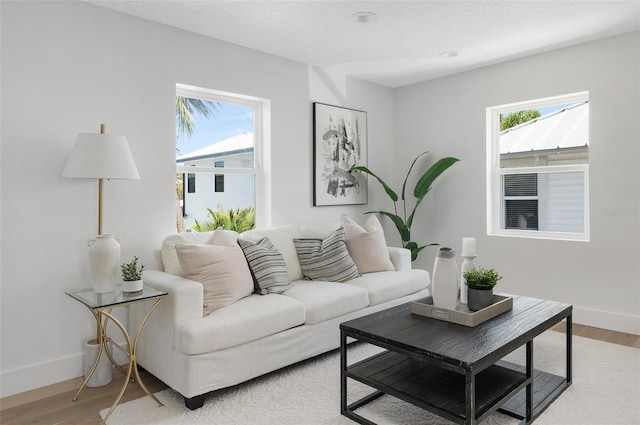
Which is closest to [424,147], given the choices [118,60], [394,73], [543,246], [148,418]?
[394,73]

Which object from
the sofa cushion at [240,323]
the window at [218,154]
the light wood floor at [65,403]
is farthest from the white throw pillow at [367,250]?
the light wood floor at [65,403]

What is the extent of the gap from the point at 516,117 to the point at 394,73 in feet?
4.26

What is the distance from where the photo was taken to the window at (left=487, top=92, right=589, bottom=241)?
3.87 metres

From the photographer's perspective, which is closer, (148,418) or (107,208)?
(148,418)

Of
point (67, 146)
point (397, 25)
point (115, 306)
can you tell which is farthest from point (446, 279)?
point (67, 146)

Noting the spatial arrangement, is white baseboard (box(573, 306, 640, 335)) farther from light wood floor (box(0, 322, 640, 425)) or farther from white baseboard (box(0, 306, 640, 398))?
white baseboard (box(0, 306, 640, 398))

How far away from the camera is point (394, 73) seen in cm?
451

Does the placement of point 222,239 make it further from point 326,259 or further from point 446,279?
point 446,279

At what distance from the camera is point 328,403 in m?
2.36

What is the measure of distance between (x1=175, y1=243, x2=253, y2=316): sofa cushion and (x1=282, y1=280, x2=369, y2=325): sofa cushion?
1.38 feet

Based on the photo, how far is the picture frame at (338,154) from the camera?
4.27m

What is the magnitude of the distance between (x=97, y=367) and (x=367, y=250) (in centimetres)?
214

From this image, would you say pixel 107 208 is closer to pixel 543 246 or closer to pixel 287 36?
pixel 287 36

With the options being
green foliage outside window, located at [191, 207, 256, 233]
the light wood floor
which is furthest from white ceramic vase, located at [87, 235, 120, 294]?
green foliage outside window, located at [191, 207, 256, 233]
